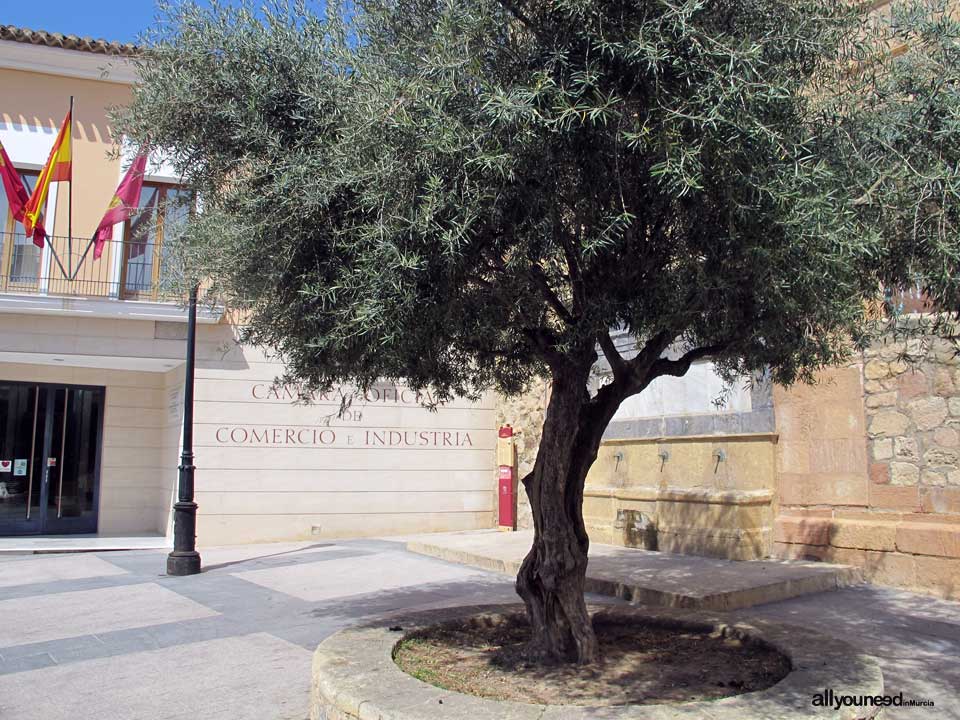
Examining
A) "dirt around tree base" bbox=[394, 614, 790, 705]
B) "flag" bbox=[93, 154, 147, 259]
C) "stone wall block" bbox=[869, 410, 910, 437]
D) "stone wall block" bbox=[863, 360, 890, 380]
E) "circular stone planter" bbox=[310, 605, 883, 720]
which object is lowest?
"dirt around tree base" bbox=[394, 614, 790, 705]

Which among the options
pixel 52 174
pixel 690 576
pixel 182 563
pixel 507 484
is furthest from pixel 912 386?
pixel 52 174

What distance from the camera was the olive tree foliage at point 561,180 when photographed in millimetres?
4102

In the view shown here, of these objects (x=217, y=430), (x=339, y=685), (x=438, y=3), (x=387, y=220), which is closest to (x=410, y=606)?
(x=339, y=685)

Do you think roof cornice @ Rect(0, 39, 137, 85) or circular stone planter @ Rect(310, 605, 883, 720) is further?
roof cornice @ Rect(0, 39, 137, 85)

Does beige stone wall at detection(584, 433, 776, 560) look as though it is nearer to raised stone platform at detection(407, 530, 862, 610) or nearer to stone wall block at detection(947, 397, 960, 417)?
raised stone platform at detection(407, 530, 862, 610)

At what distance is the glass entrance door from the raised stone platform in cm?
899

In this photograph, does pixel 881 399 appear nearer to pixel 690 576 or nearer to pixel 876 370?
pixel 876 370

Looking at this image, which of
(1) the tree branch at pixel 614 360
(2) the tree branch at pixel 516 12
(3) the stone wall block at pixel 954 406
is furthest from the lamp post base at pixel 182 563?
(3) the stone wall block at pixel 954 406

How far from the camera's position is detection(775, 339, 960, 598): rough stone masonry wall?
8453 millimetres

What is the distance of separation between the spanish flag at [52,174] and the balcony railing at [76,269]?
927mm

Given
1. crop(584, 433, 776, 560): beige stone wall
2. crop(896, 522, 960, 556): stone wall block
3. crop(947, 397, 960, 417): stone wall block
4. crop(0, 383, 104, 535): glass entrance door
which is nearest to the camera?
crop(896, 522, 960, 556): stone wall block

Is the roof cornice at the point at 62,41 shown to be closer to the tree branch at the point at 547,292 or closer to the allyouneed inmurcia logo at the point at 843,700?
the tree branch at the point at 547,292

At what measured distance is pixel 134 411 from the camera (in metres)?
16.5

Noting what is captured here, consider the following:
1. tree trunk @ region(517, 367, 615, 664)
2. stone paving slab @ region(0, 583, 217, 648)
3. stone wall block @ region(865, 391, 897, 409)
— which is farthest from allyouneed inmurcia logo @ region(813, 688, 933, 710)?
stone paving slab @ region(0, 583, 217, 648)
